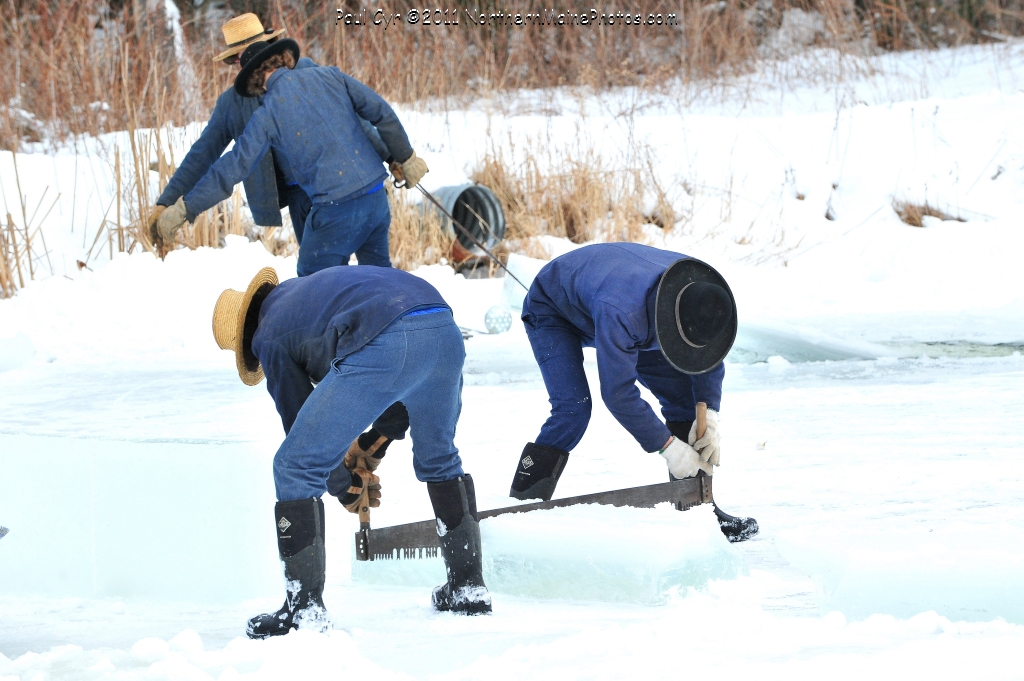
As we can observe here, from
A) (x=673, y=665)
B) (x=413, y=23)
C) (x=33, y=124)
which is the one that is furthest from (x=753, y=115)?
(x=673, y=665)

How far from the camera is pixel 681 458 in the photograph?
3.00m

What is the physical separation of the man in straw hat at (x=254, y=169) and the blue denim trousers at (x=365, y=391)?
2578 millimetres

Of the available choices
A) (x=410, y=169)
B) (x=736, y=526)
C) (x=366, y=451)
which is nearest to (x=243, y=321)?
(x=366, y=451)

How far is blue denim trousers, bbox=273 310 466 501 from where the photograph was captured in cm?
227

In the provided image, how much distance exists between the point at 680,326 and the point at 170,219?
8.69 ft

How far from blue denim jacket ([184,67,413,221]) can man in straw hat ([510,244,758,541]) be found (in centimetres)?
170

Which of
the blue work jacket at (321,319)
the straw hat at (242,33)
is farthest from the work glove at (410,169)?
the blue work jacket at (321,319)

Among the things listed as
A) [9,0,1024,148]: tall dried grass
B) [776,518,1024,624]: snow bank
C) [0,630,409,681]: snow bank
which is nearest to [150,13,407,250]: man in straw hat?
[9,0,1024,148]: tall dried grass

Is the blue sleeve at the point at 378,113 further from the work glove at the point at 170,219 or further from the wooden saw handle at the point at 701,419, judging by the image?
the wooden saw handle at the point at 701,419

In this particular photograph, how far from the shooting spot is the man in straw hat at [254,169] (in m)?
4.72

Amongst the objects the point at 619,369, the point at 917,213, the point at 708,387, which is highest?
the point at 619,369

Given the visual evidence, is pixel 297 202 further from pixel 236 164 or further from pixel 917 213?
pixel 917 213

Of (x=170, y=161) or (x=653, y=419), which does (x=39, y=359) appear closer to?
(x=170, y=161)

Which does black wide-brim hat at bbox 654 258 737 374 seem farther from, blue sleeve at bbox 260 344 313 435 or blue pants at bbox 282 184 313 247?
blue pants at bbox 282 184 313 247
